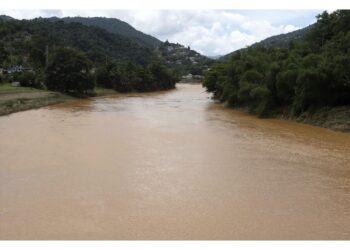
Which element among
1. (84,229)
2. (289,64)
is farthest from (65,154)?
(289,64)

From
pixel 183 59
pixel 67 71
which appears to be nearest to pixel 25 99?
pixel 67 71

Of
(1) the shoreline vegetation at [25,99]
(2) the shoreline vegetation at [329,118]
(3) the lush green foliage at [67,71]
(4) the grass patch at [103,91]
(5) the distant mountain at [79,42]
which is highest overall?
(5) the distant mountain at [79,42]

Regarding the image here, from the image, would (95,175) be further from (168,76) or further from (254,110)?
(168,76)

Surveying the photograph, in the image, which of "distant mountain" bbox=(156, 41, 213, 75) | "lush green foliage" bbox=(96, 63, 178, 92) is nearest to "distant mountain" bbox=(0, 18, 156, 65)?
"lush green foliage" bbox=(96, 63, 178, 92)

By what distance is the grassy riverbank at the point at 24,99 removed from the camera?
33500 mm

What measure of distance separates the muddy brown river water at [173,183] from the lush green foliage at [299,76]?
9.55 feet

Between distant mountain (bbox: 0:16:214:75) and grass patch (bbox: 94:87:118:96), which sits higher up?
distant mountain (bbox: 0:16:214:75)

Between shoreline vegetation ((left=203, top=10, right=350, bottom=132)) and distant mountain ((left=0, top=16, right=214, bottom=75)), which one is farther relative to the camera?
distant mountain ((left=0, top=16, right=214, bottom=75))

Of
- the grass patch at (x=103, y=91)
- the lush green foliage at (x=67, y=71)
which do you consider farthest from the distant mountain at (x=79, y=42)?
the lush green foliage at (x=67, y=71)

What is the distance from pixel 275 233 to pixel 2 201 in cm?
665

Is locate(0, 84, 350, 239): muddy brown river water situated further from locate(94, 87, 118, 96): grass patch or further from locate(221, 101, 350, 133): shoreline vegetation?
locate(94, 87, 118, 96): grass patch

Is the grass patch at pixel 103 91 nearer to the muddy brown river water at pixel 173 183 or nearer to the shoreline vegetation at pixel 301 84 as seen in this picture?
the shoreline vegetation at pixel 301 84

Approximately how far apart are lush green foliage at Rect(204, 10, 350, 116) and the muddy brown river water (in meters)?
2.91

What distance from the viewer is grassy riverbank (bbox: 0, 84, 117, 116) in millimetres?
33500
